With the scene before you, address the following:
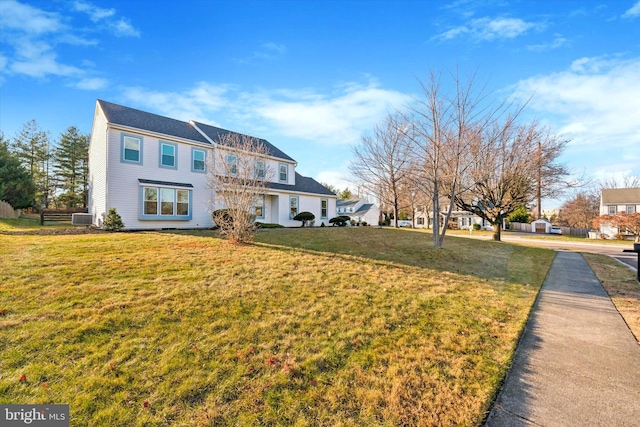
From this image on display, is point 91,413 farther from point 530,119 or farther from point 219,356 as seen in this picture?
point 530,119

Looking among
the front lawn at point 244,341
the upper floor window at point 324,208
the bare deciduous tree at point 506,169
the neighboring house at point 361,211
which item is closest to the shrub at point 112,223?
the front lawn at point 244,341

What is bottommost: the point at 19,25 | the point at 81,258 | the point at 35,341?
the point at 35,341

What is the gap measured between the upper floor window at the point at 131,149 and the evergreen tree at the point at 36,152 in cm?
2804

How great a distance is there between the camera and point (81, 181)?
32.2m

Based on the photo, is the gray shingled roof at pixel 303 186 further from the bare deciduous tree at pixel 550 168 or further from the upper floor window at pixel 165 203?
the bare deciduous tree at pixel 550 168

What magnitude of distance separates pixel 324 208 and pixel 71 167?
31.5 m

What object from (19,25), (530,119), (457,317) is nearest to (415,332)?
(457,317)

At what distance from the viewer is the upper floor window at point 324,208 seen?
75.7 feet

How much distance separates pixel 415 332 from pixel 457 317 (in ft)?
3.75

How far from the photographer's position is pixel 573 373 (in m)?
3.12

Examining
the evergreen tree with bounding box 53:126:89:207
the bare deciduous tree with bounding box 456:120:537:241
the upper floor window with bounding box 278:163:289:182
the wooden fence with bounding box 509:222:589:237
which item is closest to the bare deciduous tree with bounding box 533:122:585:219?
the bare deciduous tree with bounding box 456:120:537:241

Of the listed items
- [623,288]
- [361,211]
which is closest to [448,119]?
[623,288]

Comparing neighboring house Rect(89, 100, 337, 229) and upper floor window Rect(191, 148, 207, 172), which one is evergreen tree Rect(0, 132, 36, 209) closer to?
neighboring house Rect(89, 100, 337, 229)

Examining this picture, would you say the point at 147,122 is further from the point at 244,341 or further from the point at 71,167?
the point at 71,167
